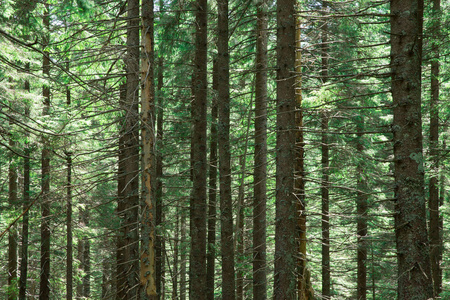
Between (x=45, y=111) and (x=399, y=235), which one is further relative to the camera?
(x=45, y=111)

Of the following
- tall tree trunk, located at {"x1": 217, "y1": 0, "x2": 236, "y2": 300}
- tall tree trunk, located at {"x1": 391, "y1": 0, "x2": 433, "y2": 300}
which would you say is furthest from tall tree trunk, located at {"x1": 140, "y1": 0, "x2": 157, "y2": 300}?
tall tree trunk, located at {"x1": 391, "y1": 0, "x2": 433, "y2": 300}

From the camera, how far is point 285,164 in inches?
287

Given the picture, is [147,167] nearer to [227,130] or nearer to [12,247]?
[227,130]

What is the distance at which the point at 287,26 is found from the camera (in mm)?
7316

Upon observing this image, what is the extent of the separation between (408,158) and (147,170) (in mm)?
4301

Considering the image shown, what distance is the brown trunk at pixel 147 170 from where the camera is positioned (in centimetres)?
657

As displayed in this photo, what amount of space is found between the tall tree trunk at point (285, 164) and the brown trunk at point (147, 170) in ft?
7.98

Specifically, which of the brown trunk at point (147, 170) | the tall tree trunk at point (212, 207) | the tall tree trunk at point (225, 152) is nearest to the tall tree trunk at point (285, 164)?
the tall tree trunk at point (225, 152)

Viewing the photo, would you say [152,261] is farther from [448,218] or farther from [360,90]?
[448,218]

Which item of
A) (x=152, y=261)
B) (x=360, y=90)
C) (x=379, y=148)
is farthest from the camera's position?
(x=379, y=148)

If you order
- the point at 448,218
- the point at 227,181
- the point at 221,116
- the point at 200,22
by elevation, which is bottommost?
the point at 448,218

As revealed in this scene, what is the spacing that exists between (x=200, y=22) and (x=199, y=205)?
4549 mm

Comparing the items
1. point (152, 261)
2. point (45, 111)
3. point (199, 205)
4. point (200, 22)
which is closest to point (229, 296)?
point (199, 205)

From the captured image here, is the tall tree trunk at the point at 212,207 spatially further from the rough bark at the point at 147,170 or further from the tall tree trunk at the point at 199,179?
the rough bark at the point at 147,170
